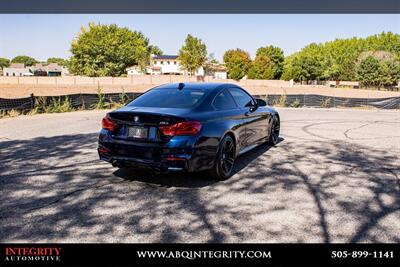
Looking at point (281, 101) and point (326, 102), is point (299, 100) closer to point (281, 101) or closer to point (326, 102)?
point (281, 101)

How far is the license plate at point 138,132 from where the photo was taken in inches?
178

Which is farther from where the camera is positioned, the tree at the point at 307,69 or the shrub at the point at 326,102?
the tree at the point at 307,69

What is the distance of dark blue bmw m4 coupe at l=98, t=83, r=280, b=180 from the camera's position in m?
4.45

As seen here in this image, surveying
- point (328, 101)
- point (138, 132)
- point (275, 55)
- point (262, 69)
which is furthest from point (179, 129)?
point (275, 55)

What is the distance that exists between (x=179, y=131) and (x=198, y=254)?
72.1 inches

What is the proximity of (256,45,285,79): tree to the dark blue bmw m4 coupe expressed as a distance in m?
90.7

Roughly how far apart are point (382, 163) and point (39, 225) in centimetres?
593

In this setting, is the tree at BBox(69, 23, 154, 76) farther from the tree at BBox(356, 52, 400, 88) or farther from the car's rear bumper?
the car's rear bumper

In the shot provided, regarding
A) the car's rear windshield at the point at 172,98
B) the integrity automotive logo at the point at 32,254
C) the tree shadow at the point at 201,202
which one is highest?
the car's rear windshield at the point at 172,98

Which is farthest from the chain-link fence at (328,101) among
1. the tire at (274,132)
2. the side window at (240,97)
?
the side window at (240,97)

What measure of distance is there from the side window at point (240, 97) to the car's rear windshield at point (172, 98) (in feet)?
2.68

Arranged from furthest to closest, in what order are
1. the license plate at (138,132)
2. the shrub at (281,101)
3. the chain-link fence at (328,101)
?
1. the shrub at (281,101)
2. the chain-link fence at (328,101)
3. the license plate at (138,132)

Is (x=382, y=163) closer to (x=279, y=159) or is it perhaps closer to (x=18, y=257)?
(x=279, y=159)

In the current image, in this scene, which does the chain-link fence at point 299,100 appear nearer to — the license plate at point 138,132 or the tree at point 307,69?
the license plate at point 138,132
